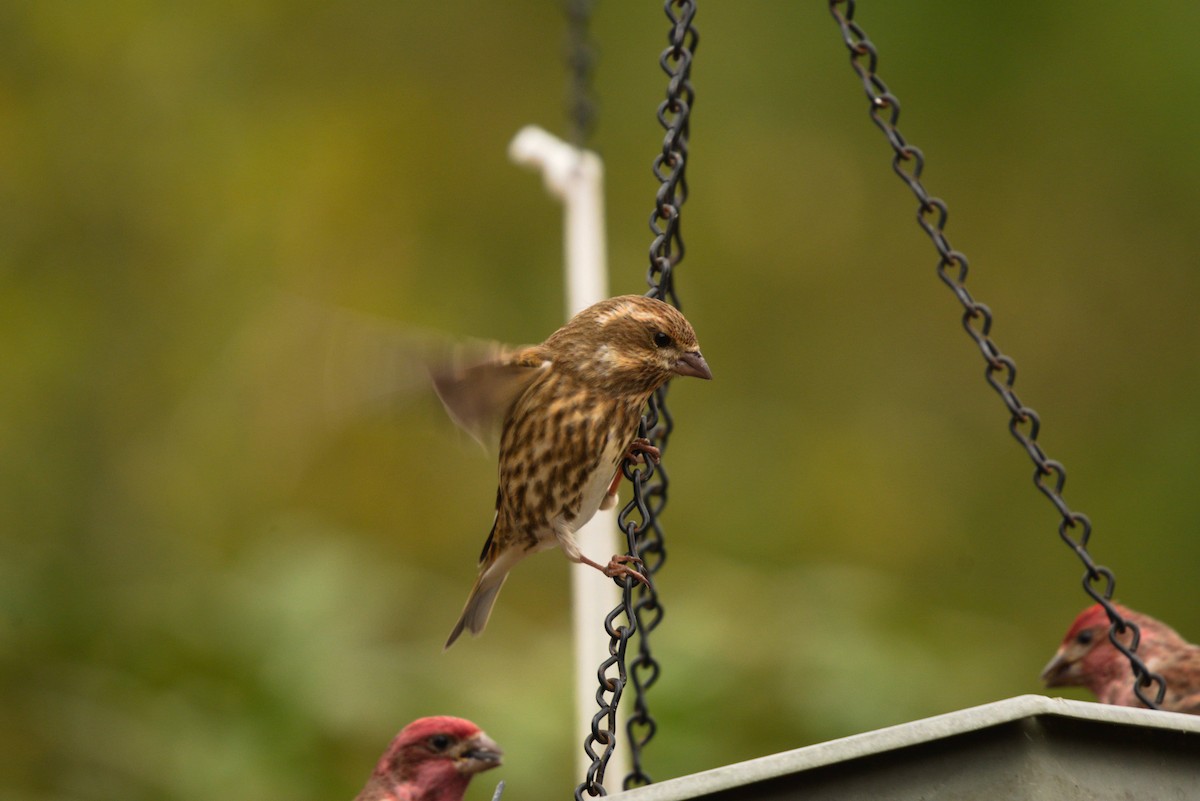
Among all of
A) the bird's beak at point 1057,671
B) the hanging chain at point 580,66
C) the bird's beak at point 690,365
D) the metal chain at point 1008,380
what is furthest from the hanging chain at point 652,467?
the hanging chain at point 580,66

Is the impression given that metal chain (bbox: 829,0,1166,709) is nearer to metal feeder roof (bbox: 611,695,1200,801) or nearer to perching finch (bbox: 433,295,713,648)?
perching finch (bbox: 433,295,713,648)

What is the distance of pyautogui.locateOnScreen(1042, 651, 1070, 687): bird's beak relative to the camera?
4680 millimetres

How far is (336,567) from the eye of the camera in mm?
5660

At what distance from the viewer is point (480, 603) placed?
162 inches

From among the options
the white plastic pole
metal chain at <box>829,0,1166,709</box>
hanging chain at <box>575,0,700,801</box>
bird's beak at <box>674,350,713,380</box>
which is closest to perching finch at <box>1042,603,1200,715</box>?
metal chain at <box>829,0,1166,709</box>

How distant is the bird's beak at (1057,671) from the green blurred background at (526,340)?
85 centimetres

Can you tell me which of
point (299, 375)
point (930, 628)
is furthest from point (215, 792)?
point (930, 628)

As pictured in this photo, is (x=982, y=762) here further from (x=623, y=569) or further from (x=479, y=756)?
(x=479, y=756)

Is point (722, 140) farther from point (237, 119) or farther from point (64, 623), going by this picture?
point (64, 623)

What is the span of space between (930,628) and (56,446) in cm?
353

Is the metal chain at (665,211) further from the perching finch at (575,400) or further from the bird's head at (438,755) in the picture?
the bird's head at (438,755)

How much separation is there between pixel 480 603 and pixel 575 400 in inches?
29.5

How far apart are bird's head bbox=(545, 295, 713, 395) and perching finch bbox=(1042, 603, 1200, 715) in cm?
167

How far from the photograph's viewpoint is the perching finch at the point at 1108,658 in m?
4.46
